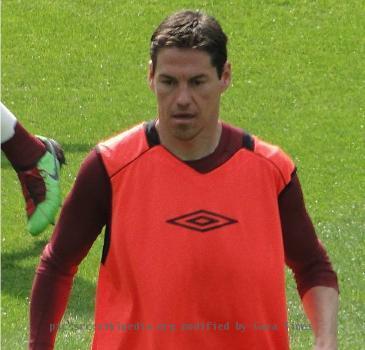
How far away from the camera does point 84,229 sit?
13.9ft

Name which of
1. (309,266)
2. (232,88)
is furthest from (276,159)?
(232,88)

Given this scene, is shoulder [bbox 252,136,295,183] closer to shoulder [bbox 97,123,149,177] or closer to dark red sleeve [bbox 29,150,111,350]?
shoulder [bbox 97,123,149,177]

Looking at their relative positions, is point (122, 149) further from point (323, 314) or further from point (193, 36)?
point (323, 314)

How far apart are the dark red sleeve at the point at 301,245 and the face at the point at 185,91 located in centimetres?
34

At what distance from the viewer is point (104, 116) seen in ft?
49.8

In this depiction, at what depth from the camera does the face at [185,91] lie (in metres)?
4.14

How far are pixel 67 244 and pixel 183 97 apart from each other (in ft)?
1.80

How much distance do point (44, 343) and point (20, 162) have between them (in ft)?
10.6

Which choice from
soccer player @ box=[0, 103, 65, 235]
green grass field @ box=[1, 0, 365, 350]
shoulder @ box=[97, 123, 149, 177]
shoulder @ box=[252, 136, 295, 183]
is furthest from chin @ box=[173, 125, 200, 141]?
green grass field @ box=[1, 0, 365, 350]

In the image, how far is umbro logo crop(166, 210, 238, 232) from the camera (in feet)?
13.6

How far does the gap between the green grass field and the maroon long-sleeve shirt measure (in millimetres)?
5701

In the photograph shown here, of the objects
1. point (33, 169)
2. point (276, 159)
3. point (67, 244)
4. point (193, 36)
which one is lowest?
point (33, 169)

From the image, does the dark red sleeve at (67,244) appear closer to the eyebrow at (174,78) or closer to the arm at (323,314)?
the eyebrow at (174,78)

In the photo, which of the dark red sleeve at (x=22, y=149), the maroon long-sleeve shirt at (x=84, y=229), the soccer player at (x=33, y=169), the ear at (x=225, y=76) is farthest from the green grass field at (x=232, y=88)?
the ear at (x=225, y=76)
